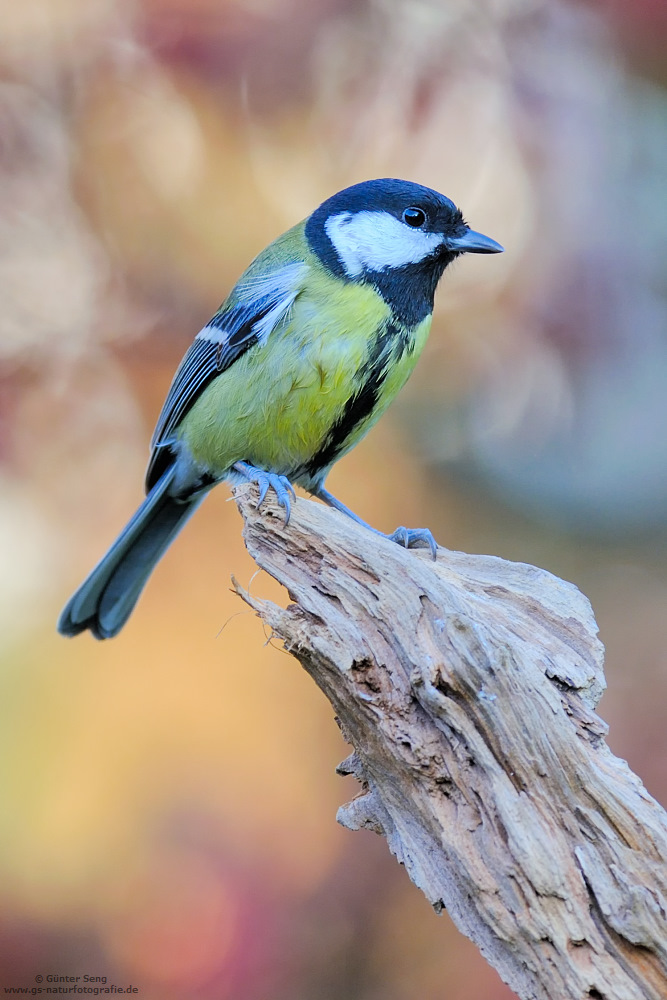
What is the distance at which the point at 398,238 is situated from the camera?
7.09ft

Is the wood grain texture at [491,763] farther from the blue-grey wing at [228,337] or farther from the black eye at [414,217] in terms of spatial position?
the black eye at [414,217]

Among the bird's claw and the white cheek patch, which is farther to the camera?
the white cheek patch

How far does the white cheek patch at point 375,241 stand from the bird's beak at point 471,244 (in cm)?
3

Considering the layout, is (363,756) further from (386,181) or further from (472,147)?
(472,147)

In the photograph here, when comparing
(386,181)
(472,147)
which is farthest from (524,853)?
(472,147)

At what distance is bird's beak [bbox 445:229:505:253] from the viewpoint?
2188 mm

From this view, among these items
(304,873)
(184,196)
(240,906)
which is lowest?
(240,906)

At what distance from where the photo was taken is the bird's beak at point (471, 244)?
219 cm

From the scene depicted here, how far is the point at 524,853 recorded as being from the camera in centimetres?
125

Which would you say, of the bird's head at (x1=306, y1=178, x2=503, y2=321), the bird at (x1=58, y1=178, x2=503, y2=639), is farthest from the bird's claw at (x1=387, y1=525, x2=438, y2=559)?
the bird's head at (x1=306, y1=178, x2=503, y2=321)

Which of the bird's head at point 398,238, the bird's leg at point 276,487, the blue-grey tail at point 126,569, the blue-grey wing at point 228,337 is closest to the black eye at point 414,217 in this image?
the bird's head at point 398,238

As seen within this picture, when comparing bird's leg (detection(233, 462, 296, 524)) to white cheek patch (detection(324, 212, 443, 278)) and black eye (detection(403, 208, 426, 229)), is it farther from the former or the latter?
black eye (detection(403, 208, 426, 229))

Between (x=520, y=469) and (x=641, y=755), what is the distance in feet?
3.04

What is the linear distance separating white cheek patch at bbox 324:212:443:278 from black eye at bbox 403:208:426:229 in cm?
1
